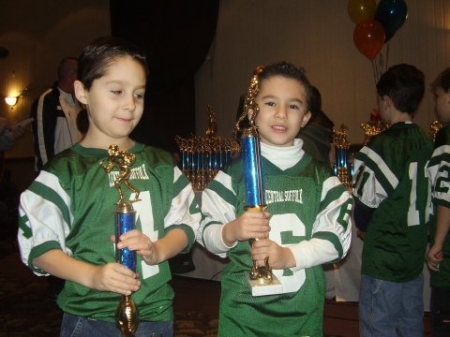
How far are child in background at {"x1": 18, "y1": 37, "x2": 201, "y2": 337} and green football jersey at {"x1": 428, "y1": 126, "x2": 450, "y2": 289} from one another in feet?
4.37

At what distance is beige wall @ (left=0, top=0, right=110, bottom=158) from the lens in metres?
10.6

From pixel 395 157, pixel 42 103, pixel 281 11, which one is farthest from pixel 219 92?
pixel 395 157

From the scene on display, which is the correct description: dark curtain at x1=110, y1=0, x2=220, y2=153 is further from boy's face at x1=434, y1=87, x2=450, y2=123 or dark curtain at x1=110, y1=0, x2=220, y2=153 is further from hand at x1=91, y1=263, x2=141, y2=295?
hand at x1=91, y1=263, x2=141, y2=295

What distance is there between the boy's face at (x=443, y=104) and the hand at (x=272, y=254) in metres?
1.48

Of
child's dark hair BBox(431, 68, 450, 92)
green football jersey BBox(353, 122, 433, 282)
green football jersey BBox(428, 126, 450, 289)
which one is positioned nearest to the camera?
green football jersey BBox(428, 126, 450, 289)

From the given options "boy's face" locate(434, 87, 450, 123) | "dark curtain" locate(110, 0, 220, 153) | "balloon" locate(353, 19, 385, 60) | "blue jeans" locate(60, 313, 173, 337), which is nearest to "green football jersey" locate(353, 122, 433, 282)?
"boy's face" locate(434, 87, 450, 123)

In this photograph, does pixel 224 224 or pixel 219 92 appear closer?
pixel 224 224

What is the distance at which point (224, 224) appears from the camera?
145 cm

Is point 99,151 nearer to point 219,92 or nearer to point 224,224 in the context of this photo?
point 224,224

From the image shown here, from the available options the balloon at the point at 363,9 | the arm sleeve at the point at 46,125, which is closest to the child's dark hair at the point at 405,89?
the arm sleeve at the point at 46,125

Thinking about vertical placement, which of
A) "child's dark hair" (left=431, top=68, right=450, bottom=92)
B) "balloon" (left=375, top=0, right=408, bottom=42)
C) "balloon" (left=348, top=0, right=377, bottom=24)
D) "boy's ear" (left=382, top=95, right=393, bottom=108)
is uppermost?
"balloon" (left=348, top=0, right=377, bottom=24)

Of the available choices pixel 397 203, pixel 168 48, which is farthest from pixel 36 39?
pixel 397 203

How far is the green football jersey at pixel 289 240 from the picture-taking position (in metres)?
1.43

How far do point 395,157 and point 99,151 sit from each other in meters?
1.53
